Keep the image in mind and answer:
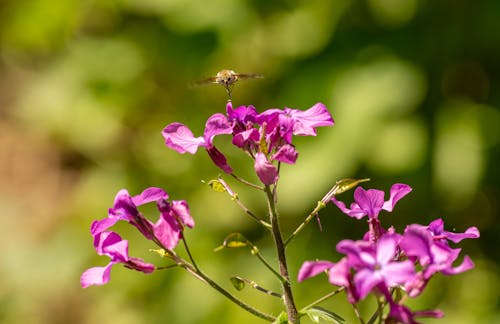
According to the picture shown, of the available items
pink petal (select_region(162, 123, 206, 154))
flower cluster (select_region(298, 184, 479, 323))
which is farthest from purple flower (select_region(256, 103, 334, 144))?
flower cluster (select_region(298, 184, 479, 323))

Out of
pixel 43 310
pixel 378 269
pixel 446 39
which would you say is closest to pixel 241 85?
pixel 446 39

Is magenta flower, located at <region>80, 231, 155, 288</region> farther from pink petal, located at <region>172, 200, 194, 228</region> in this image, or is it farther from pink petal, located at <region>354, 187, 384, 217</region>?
pink petal, located at <region>354, 187, 384, 217</region>

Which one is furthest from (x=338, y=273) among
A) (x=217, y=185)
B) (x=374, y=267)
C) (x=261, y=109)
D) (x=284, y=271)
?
(x=261, y=109)

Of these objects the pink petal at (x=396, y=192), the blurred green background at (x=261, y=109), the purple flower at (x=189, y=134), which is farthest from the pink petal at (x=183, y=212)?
the blurred green background at (x=261, y=109)

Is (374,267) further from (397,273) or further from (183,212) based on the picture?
(183,212)

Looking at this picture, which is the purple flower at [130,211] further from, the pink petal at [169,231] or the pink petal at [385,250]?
the pink petal at [385,250]
